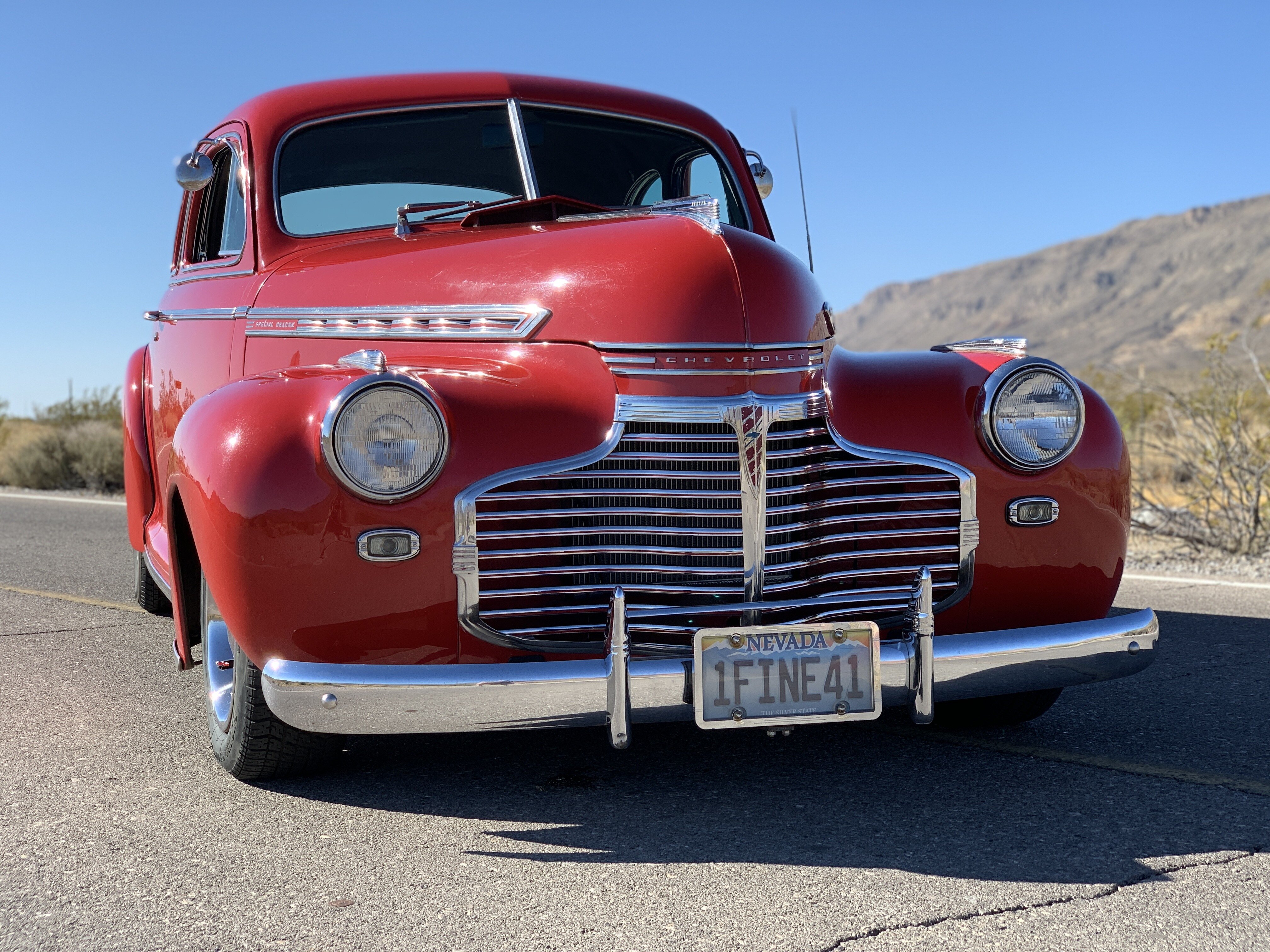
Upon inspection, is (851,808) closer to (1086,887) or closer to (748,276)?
(1086,887)

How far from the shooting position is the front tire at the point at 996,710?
3818 millimetres

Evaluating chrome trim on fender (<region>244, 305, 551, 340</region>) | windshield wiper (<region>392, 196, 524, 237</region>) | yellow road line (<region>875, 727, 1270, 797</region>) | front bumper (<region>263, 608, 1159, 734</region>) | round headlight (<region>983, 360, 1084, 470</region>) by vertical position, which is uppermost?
windshield wiper (<region>392, 196, 524, 237</region>)

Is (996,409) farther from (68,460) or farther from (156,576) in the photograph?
(68,460)

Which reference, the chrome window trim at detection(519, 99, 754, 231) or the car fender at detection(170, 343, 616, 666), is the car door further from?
the chrome window trim at detection(519, 99, 754, 231)

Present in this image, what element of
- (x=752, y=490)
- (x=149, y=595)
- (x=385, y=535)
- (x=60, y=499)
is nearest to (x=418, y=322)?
(x=385, y=535)

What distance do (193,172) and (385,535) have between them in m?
2.07

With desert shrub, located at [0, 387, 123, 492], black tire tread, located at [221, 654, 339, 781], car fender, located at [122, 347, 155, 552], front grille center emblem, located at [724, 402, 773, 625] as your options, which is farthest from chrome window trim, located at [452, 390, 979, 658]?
desert shrub, located at [0, 387, 123, 492]

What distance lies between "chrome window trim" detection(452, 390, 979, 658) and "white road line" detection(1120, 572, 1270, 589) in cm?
413

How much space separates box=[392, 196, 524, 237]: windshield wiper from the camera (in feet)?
13.2

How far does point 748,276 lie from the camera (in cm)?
323

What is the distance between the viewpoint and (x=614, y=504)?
9.91 feet

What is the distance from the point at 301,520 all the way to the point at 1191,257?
150898 mm

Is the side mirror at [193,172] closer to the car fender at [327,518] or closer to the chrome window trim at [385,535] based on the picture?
the car fender at [327,518]

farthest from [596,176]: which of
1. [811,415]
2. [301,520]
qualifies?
[301,520]
